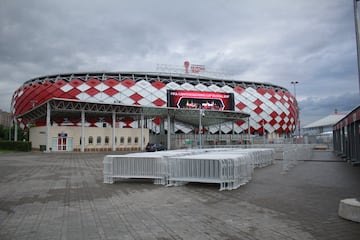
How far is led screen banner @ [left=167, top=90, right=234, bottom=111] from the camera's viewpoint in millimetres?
67188

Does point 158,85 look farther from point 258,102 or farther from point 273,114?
point 273,114

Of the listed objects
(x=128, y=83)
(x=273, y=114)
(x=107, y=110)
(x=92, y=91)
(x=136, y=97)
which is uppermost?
(x=128, y=83)

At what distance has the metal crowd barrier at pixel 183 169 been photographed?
1008 centimetres

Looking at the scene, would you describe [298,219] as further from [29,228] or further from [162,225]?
[29,228]

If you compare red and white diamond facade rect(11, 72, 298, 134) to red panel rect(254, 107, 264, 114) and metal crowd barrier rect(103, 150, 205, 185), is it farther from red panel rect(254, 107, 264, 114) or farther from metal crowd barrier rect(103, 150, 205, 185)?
metal crowd barrier rect(103, 150, 205, 185)

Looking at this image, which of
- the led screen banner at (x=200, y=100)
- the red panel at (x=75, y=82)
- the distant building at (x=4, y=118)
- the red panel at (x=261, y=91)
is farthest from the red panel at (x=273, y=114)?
the distant building at (x=4, y=118)

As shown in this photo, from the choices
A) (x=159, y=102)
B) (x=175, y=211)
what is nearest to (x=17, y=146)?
(x=159, y=102)

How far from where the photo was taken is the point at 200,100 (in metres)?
68.4

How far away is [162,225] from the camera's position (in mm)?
5707

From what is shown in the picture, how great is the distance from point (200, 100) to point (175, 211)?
62101 millimetres

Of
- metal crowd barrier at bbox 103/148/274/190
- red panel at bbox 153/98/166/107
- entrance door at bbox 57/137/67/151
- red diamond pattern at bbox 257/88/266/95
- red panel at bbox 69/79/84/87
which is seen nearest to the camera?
metal crowd barrier at bbox 103/148/274/190

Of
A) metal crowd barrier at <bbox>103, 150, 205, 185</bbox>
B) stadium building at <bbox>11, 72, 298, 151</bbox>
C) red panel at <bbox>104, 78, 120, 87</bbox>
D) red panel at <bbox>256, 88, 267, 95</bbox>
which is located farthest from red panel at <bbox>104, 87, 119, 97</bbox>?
metal crowd barrier at <bbox>103, 150, 205, 185</bbox>

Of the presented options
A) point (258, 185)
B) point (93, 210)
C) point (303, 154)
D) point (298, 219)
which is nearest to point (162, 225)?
point (93, 210)

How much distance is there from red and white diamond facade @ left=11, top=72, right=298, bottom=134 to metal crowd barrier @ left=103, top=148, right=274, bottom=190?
165 ft
